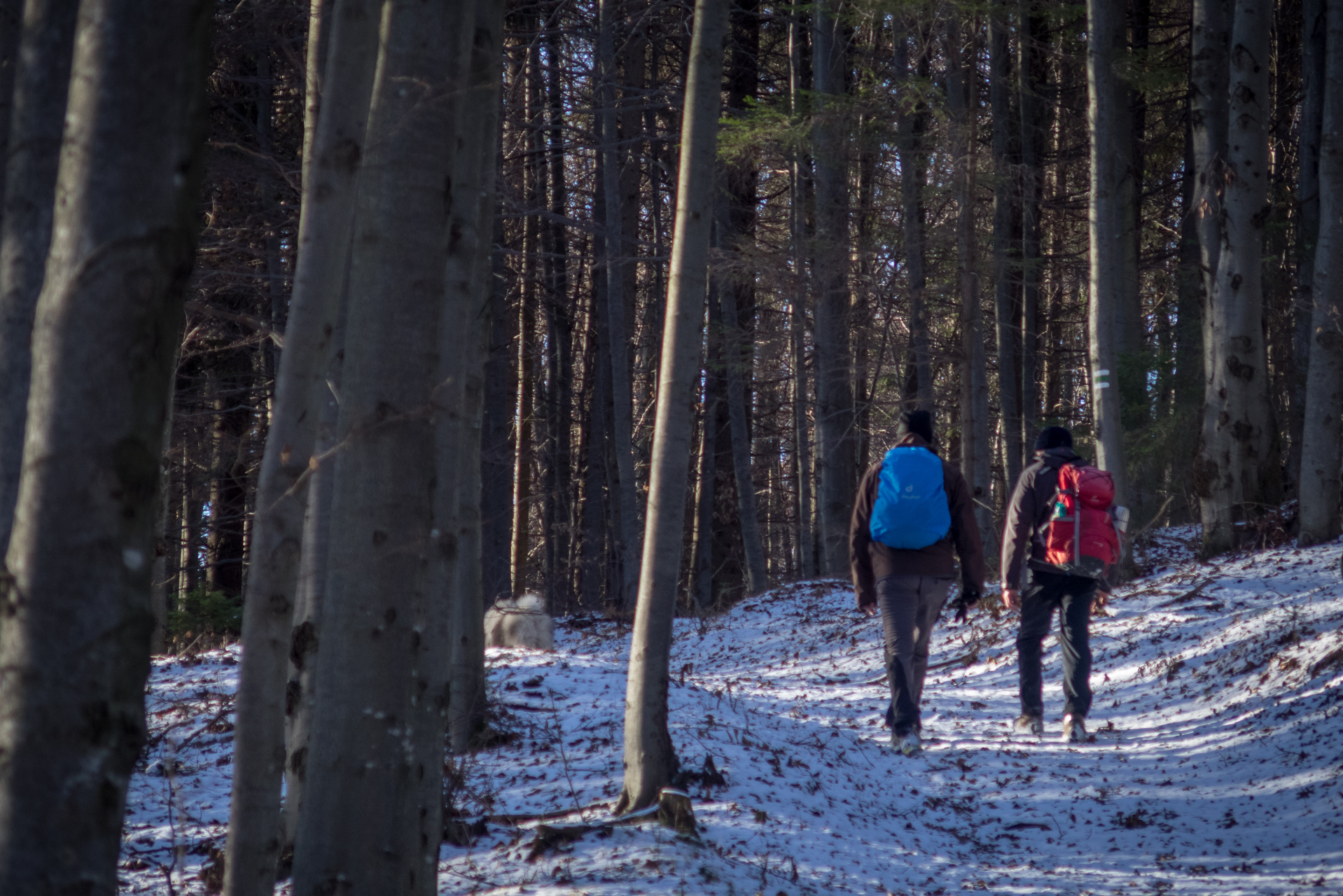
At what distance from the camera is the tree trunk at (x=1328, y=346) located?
1068cm

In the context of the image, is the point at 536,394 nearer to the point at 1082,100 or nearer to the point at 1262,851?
the point at 1082,100

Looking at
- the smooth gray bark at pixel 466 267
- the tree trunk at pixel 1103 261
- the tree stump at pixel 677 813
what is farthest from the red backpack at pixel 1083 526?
the smooth gray bark at pixel 466 267

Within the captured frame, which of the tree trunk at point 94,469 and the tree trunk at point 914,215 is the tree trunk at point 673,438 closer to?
the tree trunk at point 94,469

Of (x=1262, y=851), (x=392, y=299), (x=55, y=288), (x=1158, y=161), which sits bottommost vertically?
(x=1262, y=851)

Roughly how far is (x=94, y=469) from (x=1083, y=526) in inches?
260

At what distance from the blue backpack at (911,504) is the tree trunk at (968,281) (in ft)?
Answer: 23.1

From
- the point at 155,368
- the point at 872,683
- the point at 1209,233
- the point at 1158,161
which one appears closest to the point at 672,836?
the point at 155,368

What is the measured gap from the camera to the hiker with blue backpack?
6.57 m

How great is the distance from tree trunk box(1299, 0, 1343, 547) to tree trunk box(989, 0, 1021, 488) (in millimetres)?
3634

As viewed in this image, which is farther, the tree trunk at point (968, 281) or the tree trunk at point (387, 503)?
the tree trunk at point (968, 281)

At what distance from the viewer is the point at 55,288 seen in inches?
74.5

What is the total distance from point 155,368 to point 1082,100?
20071 mm

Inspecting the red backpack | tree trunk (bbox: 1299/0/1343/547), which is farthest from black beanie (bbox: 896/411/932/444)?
tree trunk (bbox: 1299/0/1343/547)

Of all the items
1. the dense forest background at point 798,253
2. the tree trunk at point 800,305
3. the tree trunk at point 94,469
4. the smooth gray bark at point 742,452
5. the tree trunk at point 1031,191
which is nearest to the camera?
the tree trunk at point 94,469
